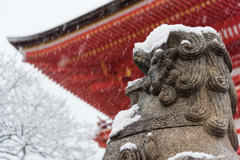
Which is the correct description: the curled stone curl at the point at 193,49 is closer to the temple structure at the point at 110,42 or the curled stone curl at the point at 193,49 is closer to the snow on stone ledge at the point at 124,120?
the snow on stone ledge at the point at 124,120

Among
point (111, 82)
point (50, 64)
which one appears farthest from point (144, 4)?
point (50, 64)

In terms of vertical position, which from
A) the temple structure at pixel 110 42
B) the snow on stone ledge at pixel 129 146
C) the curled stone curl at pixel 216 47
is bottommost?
the snow on stone ledge at pixel 129 146

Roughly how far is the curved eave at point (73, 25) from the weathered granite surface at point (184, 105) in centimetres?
276

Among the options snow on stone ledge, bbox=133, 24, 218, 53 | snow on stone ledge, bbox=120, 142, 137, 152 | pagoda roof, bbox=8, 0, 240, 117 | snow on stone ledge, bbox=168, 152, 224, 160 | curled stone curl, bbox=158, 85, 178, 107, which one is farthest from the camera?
pagoda roof, bbox=8, 0, 240, 117

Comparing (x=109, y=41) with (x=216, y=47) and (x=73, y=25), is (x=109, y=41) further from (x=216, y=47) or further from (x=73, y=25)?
(x=216, y=47)

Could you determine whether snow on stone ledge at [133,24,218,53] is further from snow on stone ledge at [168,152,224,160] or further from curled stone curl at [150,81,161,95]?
snow on stone ledge at [168,152,224,160]

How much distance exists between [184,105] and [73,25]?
3.77 metres

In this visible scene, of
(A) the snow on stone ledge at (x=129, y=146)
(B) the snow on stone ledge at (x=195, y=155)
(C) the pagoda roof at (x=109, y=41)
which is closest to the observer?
(B) the snow on stone ledge at (x=195, y=155)

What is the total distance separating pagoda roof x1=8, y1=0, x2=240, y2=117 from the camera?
3.98 meters

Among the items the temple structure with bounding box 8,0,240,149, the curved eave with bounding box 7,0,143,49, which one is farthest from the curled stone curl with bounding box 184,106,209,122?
the curved eave with bounding box 7,0,143,49

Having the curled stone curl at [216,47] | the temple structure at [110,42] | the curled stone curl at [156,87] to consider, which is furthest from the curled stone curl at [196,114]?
the temple structure at [110,42]

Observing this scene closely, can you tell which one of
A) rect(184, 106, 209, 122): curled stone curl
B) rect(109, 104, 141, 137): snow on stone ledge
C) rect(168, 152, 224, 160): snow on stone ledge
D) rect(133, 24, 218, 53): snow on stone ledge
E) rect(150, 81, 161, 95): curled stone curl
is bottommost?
rect(168, 152, 224, 160): snow on stone ledge

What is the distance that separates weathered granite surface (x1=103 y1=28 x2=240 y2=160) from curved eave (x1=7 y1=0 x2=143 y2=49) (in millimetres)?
2758

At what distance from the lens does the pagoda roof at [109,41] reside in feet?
13.1
